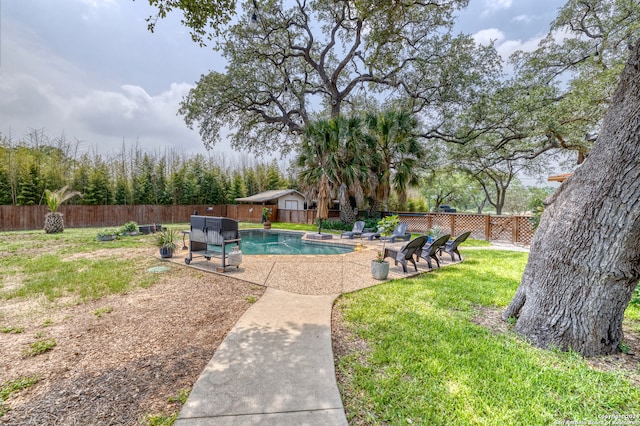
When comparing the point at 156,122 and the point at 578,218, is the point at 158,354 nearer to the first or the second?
the point at 578,218

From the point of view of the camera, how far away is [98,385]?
220cm

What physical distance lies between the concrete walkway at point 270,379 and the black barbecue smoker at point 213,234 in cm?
290

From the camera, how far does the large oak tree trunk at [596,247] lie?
2.42m

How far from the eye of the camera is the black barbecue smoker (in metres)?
6.01

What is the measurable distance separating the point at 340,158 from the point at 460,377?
1296cm

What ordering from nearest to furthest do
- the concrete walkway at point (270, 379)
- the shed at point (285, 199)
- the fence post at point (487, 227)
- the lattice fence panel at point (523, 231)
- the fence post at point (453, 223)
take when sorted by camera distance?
the concrete walkway at point (270, 379)
the lattice fence panel at point (523, 231)
the fence post at point (487, 227)
the fence post at point (453, 223)
the shed at point (285, 199)

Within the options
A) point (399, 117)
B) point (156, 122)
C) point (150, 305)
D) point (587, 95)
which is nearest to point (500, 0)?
point (587, 95)

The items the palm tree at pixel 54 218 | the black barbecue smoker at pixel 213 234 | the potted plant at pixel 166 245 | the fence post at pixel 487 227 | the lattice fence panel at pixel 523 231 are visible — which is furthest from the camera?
the palm tree at pixel 54 218

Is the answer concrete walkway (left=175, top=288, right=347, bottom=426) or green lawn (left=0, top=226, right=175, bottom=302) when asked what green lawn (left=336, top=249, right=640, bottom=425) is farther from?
green lawn (left=0, top=226, right=175, bottom=302)

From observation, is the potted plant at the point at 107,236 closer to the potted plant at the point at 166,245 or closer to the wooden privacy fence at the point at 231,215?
the potted plant at the point at 166,245

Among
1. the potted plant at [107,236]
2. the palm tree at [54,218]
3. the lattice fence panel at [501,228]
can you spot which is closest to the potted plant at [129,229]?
the potted plant at [107,236]

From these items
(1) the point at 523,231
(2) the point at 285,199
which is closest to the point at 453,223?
(1) the point at 523,231

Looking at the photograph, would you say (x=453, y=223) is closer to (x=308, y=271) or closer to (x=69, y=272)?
(x=308, y=271)

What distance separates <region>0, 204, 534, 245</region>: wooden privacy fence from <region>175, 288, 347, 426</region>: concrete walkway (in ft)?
38.8
